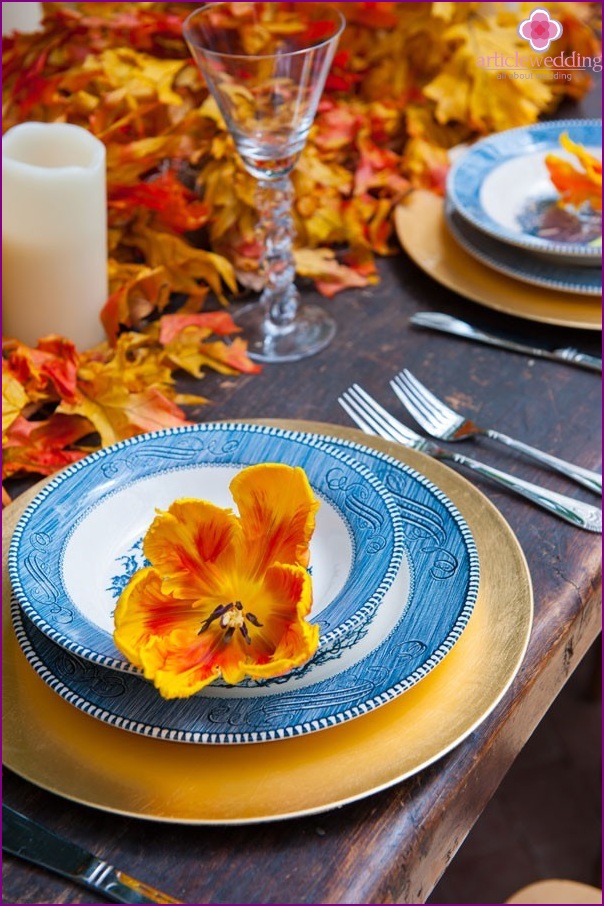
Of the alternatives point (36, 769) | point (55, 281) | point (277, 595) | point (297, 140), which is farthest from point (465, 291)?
point (36, 769)

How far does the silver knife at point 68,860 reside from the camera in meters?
0.49

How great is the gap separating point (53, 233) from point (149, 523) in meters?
0.31

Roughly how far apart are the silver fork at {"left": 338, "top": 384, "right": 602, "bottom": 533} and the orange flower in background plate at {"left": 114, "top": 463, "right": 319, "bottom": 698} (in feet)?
0.78

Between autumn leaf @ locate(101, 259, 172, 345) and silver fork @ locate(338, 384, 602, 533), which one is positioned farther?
autumn leaf @ locate(101, 259, 172, 345)

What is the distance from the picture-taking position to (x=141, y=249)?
979 mm

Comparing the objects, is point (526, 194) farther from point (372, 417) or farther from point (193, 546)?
point (193, 546)

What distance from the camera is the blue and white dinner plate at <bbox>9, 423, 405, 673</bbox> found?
55cm

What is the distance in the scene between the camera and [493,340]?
0.94 metres

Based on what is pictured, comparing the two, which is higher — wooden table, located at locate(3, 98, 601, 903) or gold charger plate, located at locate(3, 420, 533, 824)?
gold charger plate, located at locate(3, 420, 533, 824)

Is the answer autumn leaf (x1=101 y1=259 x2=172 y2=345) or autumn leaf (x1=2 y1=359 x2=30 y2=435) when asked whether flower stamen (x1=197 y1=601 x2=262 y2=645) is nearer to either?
autumn leaf (x1=2 y1=359 x2=30 y2=435)

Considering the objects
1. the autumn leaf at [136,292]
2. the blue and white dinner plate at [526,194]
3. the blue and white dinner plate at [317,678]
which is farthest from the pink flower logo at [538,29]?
the blue and white dinner plate at [317,678]

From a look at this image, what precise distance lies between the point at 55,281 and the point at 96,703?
0.45m

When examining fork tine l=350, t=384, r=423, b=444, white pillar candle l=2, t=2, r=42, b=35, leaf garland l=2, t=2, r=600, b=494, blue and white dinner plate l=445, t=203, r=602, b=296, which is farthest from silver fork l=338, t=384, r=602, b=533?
white pillar candle l=2, t=2, r=42, b=35

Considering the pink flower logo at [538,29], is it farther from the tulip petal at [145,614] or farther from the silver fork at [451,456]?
the tulip petal at [145,614]
